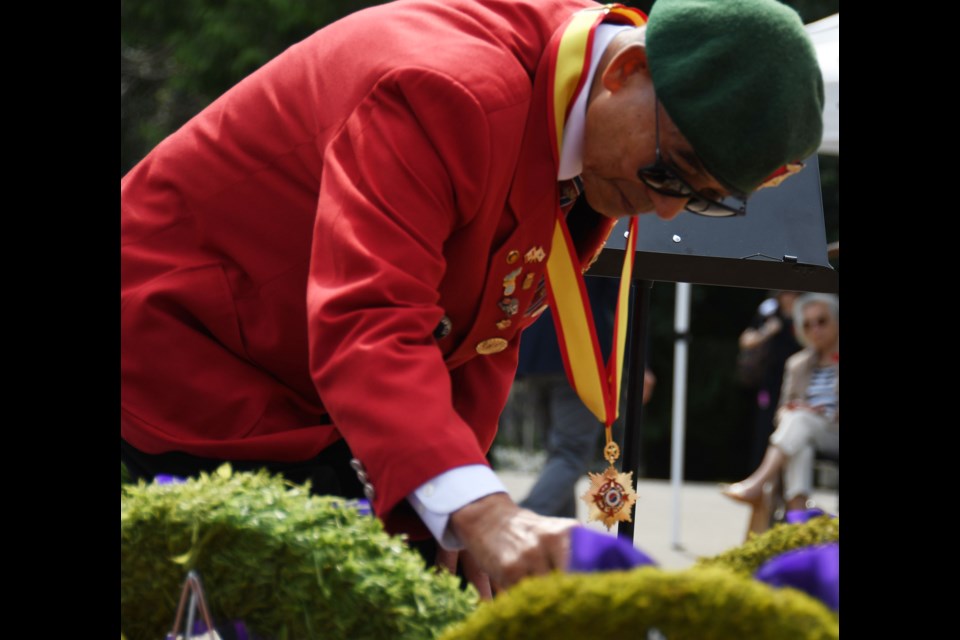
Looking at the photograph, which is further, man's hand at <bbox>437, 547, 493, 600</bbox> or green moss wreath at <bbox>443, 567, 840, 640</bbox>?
man's hand at <bbox>437, 547, 493, 600</bbox>

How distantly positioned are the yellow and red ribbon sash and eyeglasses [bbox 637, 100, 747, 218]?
146 mm

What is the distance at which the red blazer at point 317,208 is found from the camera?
171cm

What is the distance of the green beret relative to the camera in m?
1.69

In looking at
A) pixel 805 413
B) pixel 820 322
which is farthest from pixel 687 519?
pixel 820 322

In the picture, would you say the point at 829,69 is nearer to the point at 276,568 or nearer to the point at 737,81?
the point at 737,81

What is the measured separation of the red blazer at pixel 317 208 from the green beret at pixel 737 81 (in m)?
0.24

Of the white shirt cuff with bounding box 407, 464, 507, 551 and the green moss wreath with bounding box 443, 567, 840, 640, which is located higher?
the green moss wreath with bounding box 443, 567, 840, 640

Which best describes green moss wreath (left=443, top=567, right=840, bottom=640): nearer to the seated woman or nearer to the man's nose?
the man's nose

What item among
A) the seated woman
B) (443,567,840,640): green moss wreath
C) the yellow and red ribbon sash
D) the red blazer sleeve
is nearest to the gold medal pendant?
the yellow and red ribbon sash

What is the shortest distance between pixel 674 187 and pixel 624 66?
0.18 m

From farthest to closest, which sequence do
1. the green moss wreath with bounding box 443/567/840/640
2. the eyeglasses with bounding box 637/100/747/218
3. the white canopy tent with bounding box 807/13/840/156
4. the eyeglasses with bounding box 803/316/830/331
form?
the eyeglasses with bounding box 803/316/830/331 → the white canopy tent with bounding box 807/13/840/156 → the eyeglasses with bounding box 637/100/747/218 → the green moss wreath with bounding box 443/567/840/640

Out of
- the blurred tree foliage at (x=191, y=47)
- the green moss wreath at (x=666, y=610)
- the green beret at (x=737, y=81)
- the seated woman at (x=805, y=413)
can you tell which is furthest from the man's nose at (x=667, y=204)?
the blurred tree foliage at (x=191, y=47)

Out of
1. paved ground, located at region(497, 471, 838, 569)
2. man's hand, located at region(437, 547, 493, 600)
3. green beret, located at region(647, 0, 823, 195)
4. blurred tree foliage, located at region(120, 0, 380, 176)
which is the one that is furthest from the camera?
blurred tree foliage, located at region(120, 0, 380, 176)
